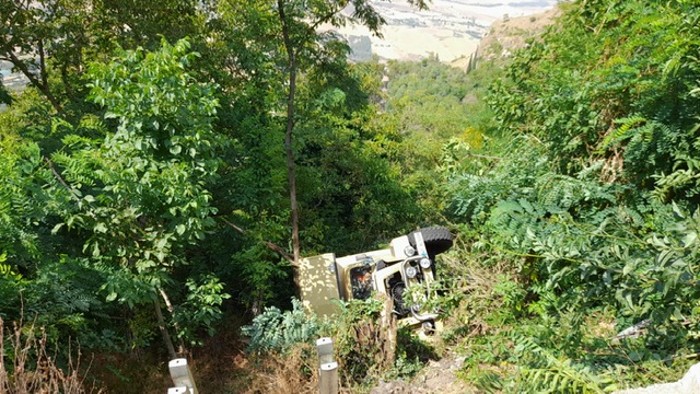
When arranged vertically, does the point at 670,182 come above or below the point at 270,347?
above

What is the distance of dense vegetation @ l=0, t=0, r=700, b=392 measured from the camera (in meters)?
3.55

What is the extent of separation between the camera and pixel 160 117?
452 centimetres

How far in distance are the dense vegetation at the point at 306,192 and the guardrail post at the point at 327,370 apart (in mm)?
1420

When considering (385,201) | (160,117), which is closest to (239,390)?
(160,117)

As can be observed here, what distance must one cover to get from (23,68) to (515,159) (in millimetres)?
8260

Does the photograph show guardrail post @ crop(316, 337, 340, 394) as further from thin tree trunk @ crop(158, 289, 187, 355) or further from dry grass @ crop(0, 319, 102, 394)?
thin tree trunk @ crop(158, 289, 187, 355)

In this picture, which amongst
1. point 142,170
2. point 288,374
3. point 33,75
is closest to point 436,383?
point 288,374

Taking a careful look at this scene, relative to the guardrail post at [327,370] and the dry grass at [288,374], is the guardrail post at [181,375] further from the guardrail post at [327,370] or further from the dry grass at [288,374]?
the dry grass at [288,374]

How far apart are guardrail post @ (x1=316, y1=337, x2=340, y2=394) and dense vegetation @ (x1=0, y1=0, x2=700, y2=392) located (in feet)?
4.66

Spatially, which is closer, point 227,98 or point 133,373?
point 133,373

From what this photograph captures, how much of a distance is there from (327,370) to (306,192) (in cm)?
562

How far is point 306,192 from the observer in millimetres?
8695

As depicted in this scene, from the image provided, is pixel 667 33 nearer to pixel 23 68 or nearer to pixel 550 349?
pixel 550 349

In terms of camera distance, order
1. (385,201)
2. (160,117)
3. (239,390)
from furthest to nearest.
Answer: (385,201) → (239,390) → (160,117)
